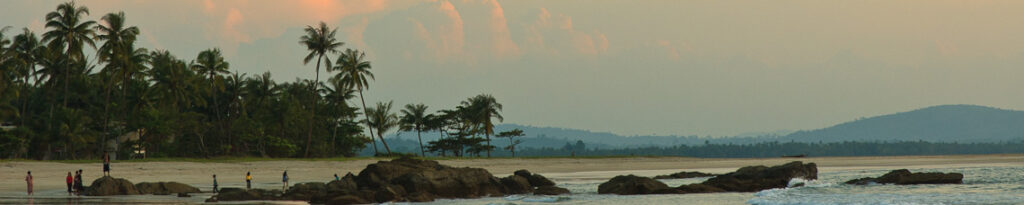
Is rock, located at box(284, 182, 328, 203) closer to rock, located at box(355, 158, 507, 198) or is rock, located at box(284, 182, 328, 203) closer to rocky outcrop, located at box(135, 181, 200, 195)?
rock, located at box(355, 158, 507, 198)

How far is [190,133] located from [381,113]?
2478cm

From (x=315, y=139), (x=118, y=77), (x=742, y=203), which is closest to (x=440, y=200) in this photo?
(x=742, y=203)

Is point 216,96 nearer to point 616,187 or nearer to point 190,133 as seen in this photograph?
point 190,133

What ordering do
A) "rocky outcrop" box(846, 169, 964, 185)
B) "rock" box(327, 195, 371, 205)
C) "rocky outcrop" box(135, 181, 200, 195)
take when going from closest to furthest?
"rock" box(327, 195, 371, 205)
"rocky outcrop" box(135, 181, 200, 195)
"rocky outcrop" box(846, 169, 964, 185)

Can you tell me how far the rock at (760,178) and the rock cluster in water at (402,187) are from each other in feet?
25.8

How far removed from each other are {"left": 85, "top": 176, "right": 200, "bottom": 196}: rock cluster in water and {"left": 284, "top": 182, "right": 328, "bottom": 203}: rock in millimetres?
6163

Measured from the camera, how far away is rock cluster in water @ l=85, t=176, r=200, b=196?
125 ft

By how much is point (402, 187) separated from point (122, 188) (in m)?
11.6

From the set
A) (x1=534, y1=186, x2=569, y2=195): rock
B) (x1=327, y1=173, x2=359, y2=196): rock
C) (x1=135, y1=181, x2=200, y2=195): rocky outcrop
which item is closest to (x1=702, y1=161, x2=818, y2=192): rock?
(x1=534, y1=186, x2=569, y2=195): rock

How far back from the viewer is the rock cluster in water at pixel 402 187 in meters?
34.9

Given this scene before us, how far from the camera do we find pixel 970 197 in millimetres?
35656

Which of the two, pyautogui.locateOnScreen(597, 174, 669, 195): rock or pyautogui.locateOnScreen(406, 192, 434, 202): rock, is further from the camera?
pyautogui.locateOnScreen(597, 174, 669, 195): rock

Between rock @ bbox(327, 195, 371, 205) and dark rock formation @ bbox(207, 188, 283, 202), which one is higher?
dark rock formation @ bbox(207, 188, 283, 202)

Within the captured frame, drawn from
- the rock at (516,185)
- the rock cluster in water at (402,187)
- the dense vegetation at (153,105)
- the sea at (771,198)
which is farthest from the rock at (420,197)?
the dense vegetation at (153,105)
